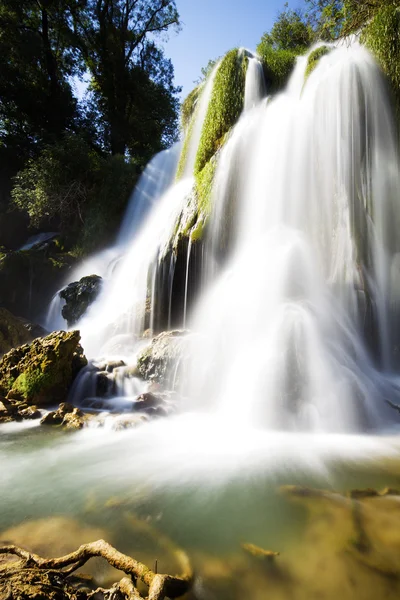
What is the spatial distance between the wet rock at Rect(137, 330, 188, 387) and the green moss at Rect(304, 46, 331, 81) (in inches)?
307

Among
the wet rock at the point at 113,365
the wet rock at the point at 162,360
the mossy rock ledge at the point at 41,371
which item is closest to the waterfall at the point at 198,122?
the wet rock at the point at 162,360

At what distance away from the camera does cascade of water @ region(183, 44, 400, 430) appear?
4.73 m

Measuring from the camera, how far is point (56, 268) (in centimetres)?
1293

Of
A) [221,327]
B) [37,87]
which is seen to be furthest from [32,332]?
[37,87]

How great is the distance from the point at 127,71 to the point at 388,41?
1623cm

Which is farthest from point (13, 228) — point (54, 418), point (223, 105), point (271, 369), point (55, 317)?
point (271, 369)

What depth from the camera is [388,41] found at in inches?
273

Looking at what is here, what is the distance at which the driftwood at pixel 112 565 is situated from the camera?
1.41 m

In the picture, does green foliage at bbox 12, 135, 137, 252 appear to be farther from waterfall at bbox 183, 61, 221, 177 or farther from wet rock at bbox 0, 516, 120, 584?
wet rock at bbox 0, 516, 120, 584

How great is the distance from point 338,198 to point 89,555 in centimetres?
729

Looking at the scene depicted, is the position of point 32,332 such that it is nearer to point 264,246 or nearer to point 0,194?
point 264,246

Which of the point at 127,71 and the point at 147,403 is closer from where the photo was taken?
the point at 147,403

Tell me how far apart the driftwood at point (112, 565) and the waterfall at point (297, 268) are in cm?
295

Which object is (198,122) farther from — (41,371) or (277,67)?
(41,371)
